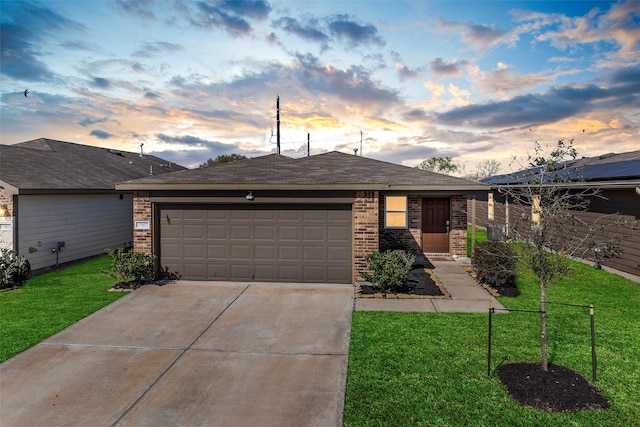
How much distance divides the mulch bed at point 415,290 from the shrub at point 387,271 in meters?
0.18

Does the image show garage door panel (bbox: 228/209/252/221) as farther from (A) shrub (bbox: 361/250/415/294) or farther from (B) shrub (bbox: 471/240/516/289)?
(B) shrub (bbox: 471/240/516/289)

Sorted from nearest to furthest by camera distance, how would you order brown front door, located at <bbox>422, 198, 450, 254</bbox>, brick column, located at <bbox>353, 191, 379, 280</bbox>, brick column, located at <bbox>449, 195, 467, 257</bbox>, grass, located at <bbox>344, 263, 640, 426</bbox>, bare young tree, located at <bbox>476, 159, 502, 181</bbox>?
grass, located at <bbox>344, 263, 640, 426</bbox> → brick column, located at <bbox>353, 191, 379, 280</bbox> → brick column, located at <bbox>449, 195, 467, 257</bbox> → brown front door, located at <bbox>422, 198, 450, 254</bbox> → bare young tree, located at <bbox>476, 159, 502, 181</bbox>

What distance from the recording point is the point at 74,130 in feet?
65.1

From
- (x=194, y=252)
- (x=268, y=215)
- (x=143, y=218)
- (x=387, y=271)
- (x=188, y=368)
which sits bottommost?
(x=188, y=368)

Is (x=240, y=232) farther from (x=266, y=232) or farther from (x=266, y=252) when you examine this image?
(x=266, y=252)

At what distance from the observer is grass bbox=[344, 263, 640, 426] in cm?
393

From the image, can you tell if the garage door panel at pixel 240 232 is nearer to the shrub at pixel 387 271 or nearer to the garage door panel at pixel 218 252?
the garage door panel at pixel 218 252

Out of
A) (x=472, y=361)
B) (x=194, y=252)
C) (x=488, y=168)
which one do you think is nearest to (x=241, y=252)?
(x=194, y=252)

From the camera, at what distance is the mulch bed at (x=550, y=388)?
13.5 ft

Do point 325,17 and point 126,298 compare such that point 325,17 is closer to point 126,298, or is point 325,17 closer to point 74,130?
point 126,298

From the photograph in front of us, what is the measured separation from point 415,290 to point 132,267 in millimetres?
7586

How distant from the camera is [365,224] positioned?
31.7 ft

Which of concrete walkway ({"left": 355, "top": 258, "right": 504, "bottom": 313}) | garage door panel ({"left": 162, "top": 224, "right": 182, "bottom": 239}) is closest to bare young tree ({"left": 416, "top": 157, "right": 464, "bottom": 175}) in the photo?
concrete walkway ({"left": 355, "top": 258, "right": 504, "bottom": 313})

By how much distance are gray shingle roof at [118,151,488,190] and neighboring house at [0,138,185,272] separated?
3.75 m
